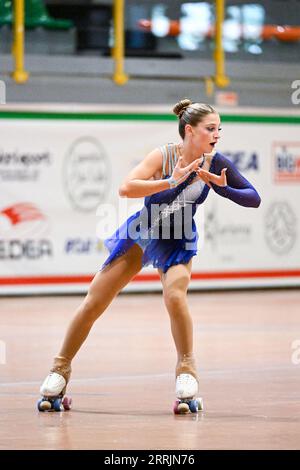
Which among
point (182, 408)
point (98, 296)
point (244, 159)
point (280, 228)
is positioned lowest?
point (182, 408)

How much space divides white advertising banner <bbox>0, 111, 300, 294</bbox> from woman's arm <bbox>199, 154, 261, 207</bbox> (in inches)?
287

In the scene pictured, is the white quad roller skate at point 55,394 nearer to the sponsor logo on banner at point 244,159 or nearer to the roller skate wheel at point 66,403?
the roller skate wheel at point 66,403

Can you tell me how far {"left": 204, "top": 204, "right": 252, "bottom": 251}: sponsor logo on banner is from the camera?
55.1ft

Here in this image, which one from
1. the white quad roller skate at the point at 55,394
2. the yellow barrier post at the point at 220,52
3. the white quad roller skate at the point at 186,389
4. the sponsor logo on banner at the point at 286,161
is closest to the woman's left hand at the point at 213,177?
the white quad roller skate at the point at 186,389

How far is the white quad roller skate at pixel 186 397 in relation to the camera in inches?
286

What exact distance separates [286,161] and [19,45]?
4.49 m

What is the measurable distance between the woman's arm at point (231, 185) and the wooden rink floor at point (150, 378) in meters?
1.34

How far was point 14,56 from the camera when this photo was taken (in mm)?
15602

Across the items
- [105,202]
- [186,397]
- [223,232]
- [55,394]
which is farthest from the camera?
[223,232]

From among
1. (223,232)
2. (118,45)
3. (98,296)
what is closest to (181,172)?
(98,296)

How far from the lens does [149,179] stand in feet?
24.4

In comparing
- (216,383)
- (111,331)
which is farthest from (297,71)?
(216,383)

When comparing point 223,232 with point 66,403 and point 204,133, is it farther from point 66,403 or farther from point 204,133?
point 66,403
